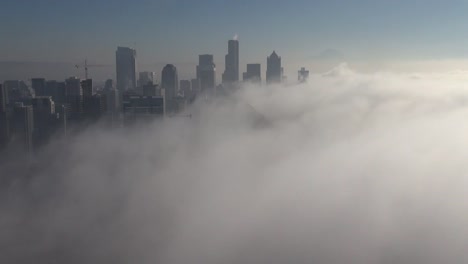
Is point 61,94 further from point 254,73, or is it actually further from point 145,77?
point 254,73

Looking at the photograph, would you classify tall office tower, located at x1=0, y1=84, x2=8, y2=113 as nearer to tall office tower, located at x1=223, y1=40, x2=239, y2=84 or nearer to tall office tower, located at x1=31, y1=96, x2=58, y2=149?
tall office tower, located at x1=31, y1=96, x2=58, y2=149

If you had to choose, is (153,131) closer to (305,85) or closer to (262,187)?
(262,187)

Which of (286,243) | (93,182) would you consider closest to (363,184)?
(286,243)

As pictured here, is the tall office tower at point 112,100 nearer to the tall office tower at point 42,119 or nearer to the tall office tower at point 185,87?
the tall office tower at point 42,119

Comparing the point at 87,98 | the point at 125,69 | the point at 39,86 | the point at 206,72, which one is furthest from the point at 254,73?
the point at 39,86

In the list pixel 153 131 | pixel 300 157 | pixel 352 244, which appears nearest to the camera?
pixel 352 244

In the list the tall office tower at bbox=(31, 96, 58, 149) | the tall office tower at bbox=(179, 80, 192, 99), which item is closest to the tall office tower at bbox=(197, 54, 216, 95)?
the tall office tower at bbox=(179, 80, 192, 99)

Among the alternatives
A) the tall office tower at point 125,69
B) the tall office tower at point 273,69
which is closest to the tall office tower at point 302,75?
the tall office tower at point 273,69
